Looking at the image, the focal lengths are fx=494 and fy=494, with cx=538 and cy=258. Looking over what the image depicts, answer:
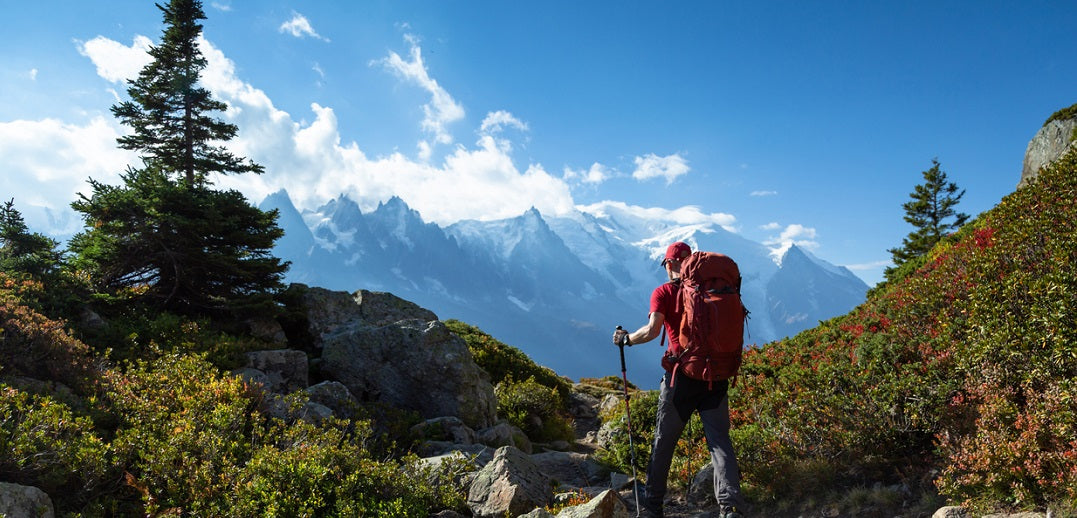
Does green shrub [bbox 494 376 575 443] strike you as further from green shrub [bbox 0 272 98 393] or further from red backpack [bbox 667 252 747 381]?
red backpack [bbox 667 252 747 381]

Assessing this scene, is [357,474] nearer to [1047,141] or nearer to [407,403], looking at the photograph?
[407,403]

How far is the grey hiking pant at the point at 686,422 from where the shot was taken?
5.44m

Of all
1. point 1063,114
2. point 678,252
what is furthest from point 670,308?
point 1063,114

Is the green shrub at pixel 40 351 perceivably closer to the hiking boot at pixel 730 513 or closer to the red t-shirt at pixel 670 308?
the red t-shirt at pixel 670 308

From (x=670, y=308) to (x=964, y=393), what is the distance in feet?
13.6

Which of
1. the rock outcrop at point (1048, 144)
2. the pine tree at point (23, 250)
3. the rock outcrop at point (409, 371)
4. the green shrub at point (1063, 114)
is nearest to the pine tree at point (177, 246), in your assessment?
the pine tree at point (23, 250)

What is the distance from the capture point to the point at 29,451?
17.2 feet

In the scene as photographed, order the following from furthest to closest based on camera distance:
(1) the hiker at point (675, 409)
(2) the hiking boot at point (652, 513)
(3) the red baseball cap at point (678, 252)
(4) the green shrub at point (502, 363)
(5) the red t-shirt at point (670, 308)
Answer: (4) the green shrub at point (502, 363) → (3) the red baseball cap at point (678, 252) → (5) the red t-shirt at point (670, 308) → (2) the hiking boot at point (652, 513) → (1) the hiker at point (675, 409)

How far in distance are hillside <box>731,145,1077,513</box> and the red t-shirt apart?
2.74 m

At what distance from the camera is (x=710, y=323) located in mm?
5598

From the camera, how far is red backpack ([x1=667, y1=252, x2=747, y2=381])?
18.1ft

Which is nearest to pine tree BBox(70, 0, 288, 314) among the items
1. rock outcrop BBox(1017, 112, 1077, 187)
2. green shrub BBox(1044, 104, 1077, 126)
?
rock outcrop BBox(1017, 112, 1077, 187)

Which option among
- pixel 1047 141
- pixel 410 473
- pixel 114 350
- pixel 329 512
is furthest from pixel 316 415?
pixel 1047 141

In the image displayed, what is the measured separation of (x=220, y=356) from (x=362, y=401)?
117 inches
